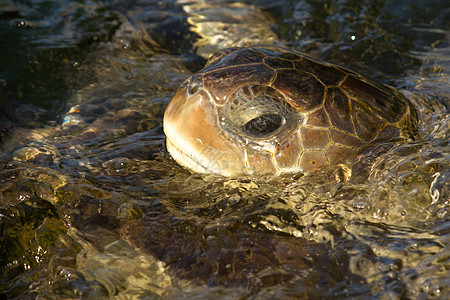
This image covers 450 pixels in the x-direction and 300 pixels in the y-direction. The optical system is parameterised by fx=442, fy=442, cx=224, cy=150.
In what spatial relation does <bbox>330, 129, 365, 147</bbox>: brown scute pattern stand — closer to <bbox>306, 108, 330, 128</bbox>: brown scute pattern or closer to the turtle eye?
<bbox>306, 108, 330, 128</bbox>: brown scute pattern

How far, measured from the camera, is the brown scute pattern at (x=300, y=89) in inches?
109

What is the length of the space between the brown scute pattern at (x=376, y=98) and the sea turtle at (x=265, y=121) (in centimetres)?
4

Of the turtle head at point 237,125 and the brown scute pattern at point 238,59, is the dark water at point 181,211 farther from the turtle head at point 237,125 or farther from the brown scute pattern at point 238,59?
the brown scute pattern at point 238,59

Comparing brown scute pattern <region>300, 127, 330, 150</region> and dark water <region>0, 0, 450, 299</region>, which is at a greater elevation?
brown scute pattern <region>300, 127, 330, 150</region>

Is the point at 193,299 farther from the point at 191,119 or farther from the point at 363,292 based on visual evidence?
the point at 191,119

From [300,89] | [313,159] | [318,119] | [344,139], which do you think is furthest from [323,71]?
[313,159]

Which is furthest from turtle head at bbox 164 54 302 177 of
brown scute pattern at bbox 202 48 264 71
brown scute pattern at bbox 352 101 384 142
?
brown scute pattern at bbox 352 101 384 142

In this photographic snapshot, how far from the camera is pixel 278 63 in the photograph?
2924 millimetres

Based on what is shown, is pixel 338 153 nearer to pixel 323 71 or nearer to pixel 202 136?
pixel 323 71

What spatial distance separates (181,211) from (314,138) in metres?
0.95

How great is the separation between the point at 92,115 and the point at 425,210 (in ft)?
9.75

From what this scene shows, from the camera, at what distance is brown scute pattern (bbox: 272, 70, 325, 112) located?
277 cm

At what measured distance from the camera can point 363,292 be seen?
2.07 metres

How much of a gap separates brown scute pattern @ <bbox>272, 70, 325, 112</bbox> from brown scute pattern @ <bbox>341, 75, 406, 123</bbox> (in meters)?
0.22
